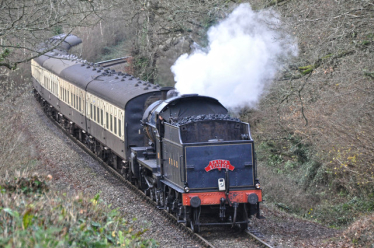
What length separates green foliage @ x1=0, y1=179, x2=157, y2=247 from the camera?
464 cm

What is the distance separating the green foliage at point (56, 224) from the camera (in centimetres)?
464

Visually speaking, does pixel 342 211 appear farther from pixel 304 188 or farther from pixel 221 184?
pixel 221 184

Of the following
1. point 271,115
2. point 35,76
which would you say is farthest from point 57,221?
point 35,76

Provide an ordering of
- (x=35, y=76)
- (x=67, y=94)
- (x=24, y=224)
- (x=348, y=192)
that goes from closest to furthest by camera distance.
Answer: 1. (x=24, y=224)
2. (x=348, y=192)
3. (x=67, y=94)
4. (x=35, y=76)

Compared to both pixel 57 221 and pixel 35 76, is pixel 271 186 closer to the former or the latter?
pixel 57 221

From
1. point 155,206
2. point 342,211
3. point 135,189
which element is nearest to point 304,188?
point 342,211

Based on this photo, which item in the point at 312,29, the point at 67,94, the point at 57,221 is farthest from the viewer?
the point at 67,94

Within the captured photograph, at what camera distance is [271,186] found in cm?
1429

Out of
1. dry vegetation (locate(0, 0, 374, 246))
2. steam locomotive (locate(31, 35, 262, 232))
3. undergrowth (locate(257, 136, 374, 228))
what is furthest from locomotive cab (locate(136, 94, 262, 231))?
undergrowth (locate(257, 136, 374, 228))

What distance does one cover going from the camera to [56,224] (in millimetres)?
5270

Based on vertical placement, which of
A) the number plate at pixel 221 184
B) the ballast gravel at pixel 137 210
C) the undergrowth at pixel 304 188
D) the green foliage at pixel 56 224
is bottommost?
the undergrowth at pixel 304 188

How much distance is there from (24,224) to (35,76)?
27.1m

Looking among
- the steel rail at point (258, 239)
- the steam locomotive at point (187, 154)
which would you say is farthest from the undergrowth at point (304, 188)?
the steam locomotive at point (187, 154)

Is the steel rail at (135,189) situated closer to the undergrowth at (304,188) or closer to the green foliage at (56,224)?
the green foliage at (56,224)
